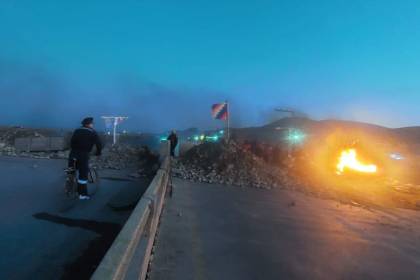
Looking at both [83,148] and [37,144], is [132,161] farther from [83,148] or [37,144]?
[83,148]

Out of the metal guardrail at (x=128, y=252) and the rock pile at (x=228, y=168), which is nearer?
the metal guardrail at (x=128, y=252)

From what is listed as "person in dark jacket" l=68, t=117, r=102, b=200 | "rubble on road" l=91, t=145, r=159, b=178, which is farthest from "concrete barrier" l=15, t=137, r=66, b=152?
"person in dark jacket" l=68, t=117, r=102, b=200

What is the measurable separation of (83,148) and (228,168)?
834 cm

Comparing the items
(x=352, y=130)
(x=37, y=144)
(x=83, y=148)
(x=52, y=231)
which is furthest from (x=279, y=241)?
(x=352, y=130)

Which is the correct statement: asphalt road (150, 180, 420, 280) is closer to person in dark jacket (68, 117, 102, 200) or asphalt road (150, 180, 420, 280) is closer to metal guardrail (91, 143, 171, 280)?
metal guardrail (91, 143, 171, 280)

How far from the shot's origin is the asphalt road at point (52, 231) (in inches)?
197

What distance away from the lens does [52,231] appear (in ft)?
21.8

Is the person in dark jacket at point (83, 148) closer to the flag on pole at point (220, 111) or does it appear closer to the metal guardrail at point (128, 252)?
the metal guardrail at point (128, 252)

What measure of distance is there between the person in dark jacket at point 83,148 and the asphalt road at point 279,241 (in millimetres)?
2260

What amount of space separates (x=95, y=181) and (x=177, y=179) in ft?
17.1

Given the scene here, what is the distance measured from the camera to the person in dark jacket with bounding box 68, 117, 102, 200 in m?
9.83

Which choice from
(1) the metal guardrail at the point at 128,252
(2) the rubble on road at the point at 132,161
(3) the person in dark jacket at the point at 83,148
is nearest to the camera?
(1) the metal guardrail at the point at 128,252

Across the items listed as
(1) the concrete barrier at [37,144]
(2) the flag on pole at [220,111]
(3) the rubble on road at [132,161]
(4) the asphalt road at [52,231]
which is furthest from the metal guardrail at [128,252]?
(1) the concrete barrier at [37,144]

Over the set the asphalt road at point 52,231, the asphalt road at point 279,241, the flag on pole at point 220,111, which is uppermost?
the flag on pole at point 220,111
